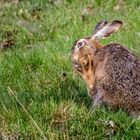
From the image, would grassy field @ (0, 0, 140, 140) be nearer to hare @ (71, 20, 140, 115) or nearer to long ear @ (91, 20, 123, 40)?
hare @ (71, 20, 140, 115)

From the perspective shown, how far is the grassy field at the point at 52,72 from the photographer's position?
6.05 meters

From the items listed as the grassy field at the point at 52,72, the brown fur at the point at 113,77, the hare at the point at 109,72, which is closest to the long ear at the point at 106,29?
the hare at the point at 109,72

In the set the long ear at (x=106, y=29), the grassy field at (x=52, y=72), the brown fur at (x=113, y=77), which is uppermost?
the long ear at (x=106, y=29)

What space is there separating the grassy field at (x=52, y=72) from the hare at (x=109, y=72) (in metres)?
0.13

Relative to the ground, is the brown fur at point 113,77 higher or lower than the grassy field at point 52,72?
higher

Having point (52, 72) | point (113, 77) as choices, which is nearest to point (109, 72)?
point (113, 77)

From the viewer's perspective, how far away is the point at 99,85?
6.31 meters

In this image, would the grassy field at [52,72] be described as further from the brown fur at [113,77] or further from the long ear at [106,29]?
the long ear at [106,29]

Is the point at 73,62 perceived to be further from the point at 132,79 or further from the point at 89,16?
the point at 89,16

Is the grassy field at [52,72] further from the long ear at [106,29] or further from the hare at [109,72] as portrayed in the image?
the long ear at [106,29]

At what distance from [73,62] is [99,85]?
1.78 feet

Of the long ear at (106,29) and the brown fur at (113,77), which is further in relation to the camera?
the long ear at (106,29)

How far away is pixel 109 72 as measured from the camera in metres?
6.22

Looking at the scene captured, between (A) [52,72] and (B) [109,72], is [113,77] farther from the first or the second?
(A) [52,72]
